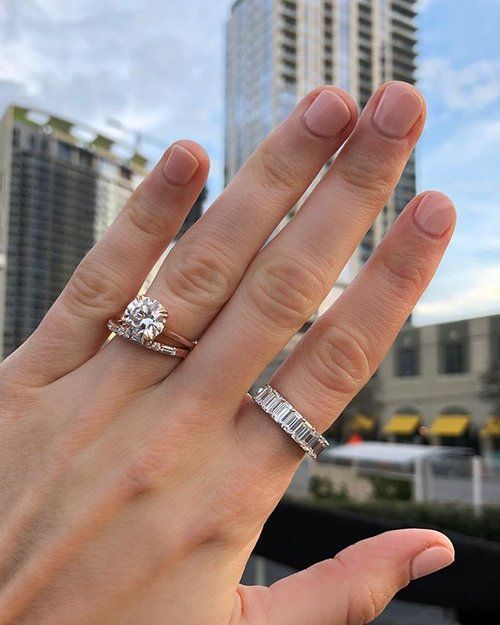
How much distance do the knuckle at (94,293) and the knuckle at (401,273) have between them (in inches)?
11.6

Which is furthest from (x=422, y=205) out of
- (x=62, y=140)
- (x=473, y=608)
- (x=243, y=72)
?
(x=243, y=72)

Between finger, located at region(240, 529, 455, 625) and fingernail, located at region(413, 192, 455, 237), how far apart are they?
342 mm

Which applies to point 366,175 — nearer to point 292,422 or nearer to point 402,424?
point 292,422

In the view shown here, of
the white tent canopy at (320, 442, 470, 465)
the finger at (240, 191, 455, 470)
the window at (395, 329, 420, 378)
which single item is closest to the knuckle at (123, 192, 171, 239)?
the finger at (240, 191, 455, 470)

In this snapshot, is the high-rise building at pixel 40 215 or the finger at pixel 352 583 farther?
the high-rise building at pixel 40 215

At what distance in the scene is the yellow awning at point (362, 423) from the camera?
695 inches

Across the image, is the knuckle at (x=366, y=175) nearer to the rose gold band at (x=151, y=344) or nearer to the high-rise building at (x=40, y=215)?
the rose gold band at (x=151, y=344)

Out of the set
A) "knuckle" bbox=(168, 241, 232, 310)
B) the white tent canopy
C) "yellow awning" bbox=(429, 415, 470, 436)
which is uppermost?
"knuckle" bbox=(168, 241, 232, 310)

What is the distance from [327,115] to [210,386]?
30 cm

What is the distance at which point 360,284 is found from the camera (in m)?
0.70

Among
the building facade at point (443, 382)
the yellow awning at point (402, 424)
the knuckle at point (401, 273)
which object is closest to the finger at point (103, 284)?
the knuckle at point (401, 273)

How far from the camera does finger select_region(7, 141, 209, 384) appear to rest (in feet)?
2.29

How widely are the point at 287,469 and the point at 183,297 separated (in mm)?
216

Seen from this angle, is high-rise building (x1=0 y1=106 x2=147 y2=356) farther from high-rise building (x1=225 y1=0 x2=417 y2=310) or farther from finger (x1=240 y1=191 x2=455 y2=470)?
high-rise building (x1=225 y1=0 x2=417 y2=310)
